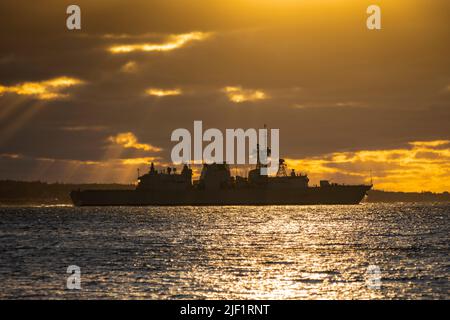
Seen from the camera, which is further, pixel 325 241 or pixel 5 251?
pixel 325 241

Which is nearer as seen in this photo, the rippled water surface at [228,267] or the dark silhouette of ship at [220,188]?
the rippled water surface at [228,267]

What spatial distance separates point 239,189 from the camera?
197625 millimetres

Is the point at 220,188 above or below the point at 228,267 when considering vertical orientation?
above

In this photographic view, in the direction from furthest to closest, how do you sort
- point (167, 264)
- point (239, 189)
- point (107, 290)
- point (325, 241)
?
point (239, 189)
point (325, 241)
point (167, 264)
point (107, 290)

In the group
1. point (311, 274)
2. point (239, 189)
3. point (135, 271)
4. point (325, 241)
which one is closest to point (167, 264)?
point (135, 271)

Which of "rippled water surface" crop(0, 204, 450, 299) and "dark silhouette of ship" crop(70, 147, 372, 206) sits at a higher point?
"dark silhouette of ship" crop(70, 147, 372, 206)

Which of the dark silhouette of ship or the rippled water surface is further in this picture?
the dark silhouette of ship

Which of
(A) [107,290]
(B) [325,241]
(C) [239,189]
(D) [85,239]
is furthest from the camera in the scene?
(C) [239,189]

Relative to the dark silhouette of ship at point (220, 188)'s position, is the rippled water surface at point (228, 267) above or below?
below

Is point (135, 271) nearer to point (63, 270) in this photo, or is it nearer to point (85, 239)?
point (63, 270)

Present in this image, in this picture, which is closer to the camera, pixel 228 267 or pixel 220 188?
pixel 228 267

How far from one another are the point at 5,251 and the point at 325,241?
2515cm

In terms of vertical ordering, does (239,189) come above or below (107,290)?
above
